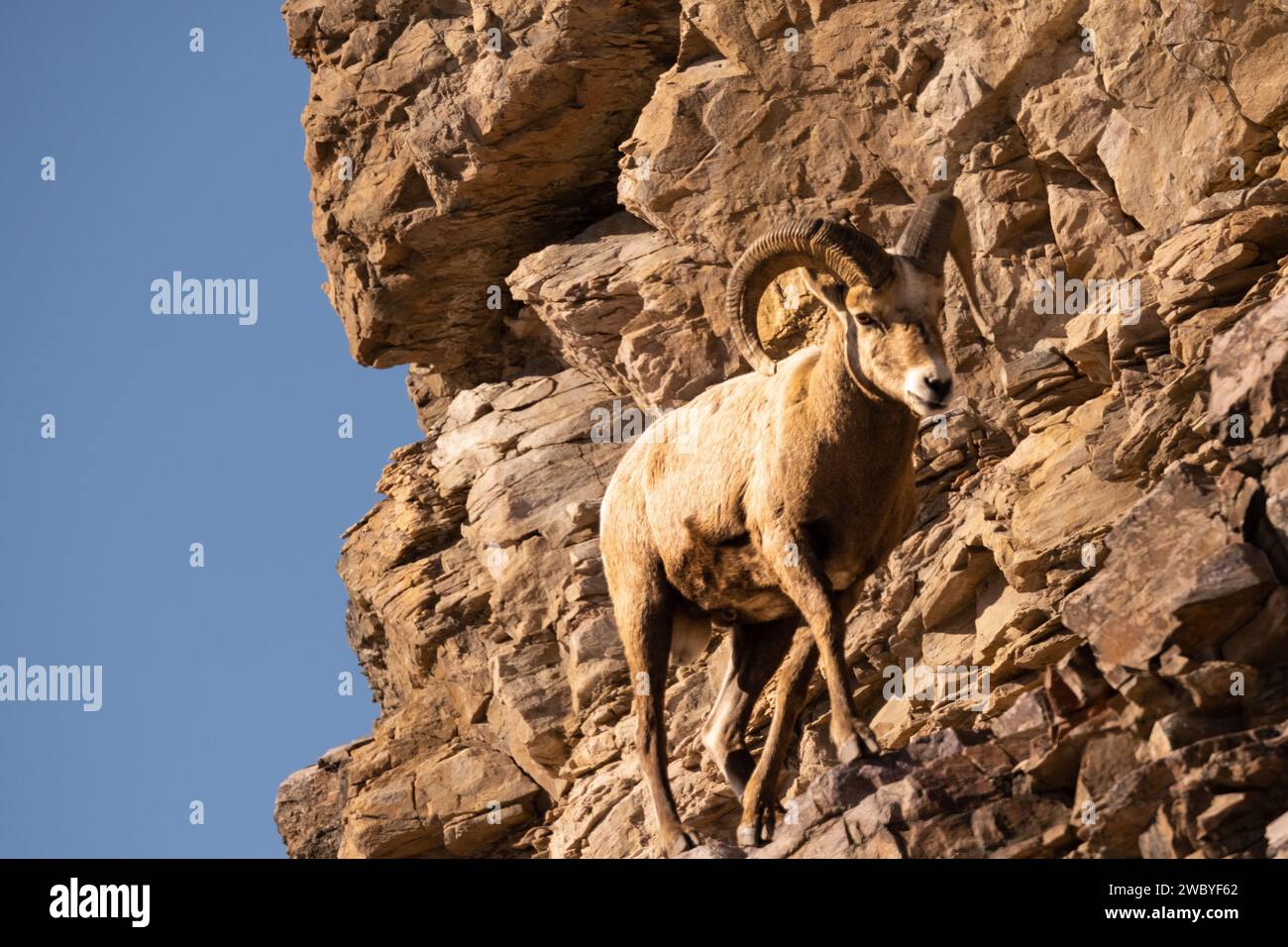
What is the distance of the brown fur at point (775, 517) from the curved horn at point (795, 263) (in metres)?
0.12

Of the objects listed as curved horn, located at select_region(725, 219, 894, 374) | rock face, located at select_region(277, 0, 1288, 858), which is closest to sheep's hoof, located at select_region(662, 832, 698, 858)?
rock face, located at select_region(277, 0, 1288, 858)

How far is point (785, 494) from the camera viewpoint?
10.1m

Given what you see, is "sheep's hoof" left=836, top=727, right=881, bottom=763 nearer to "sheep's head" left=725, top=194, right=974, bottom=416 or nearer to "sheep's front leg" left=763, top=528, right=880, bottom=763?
"sheep's front leg" left=763, top=528, right=880, bottom=763

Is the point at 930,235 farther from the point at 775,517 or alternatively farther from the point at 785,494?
the point at 775,517

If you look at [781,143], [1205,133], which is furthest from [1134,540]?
[781,143]

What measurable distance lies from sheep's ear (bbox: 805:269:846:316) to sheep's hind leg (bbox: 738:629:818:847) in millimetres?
1892

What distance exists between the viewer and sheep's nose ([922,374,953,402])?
9539 mm

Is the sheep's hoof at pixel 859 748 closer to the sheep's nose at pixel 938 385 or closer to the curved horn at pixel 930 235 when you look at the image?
the sheep's nose at pixel 938 385

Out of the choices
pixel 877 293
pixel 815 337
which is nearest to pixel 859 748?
pixel 877 293

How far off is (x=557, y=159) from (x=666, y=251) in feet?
7.82

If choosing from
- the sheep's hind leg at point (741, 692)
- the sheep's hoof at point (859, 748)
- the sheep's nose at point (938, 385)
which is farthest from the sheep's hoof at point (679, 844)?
the sheep's nose at point (938, 385)

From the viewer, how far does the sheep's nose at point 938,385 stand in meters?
9.54

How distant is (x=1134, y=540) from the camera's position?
368 inches
